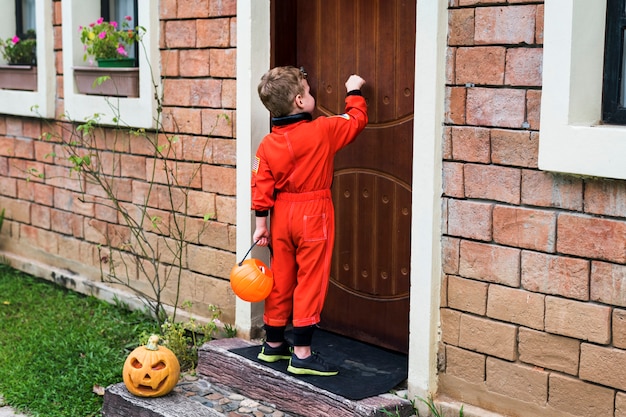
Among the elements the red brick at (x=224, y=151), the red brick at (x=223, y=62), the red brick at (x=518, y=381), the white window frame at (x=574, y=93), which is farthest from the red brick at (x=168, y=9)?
the red brick at (x=518, y=381)

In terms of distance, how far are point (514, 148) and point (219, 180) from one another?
2.24 meters

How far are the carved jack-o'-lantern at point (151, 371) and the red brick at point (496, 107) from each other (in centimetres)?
210

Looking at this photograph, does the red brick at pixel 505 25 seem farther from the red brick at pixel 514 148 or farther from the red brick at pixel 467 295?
the red brick at pixel 467 295

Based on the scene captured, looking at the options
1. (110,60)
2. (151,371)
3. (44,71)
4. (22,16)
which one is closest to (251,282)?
(151,371)

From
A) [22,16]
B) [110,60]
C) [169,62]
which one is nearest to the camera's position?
[169,62]

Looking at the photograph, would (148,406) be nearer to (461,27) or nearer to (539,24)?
(461,27)

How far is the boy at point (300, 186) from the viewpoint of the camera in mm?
4680

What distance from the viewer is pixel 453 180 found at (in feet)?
14.5

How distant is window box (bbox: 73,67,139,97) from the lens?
6434 mm

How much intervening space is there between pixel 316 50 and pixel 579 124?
6.53 feet

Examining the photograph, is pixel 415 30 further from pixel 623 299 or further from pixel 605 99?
pixel 623 299

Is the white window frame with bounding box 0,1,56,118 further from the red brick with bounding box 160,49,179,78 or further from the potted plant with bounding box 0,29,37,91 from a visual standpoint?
the red brick with bounding box 160,49,179,78

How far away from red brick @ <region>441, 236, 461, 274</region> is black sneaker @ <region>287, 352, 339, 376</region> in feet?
2.79

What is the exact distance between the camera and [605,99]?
157 inches
